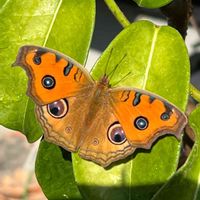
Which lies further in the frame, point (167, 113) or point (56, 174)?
point (56, 174)

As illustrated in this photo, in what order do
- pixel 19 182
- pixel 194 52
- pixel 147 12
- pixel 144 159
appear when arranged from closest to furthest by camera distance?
1. pixel 144 159
2. pixel 19 182
3. pixel 194 52
4. pixel 147 12

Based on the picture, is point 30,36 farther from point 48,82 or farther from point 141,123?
point 141,123

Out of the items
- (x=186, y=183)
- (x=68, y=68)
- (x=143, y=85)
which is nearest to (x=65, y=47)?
(x=68, y=68)

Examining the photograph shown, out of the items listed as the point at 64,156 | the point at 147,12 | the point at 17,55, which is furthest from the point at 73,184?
the point at 147,12

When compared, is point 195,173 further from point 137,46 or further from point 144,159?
point 137,46

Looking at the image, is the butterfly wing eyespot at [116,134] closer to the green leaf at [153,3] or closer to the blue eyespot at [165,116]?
the blue eyespot at [165,116]

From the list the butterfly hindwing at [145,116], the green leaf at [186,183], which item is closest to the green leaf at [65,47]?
the butterfly hindwing at [145,116]

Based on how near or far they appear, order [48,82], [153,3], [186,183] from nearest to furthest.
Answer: [186,183], [153,3], [48,82]
